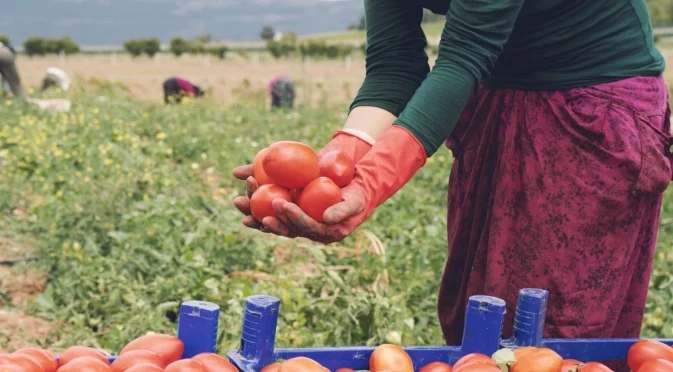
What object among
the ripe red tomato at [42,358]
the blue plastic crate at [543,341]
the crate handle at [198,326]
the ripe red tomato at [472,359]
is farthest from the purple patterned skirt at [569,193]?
the ripe red tomato at [42,358]

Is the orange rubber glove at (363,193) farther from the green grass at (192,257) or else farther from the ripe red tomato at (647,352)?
the green grass at (192,257)

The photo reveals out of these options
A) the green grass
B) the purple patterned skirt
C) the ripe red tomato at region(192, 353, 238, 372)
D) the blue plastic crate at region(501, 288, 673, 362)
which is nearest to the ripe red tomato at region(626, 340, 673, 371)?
the blue plastic crate at region(501, 288, 673, 362)

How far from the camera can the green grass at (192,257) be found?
2.81 m

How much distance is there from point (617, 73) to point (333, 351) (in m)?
0.86

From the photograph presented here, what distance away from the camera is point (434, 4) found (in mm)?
1688

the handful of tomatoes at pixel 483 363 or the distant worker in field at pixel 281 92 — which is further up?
the distant worker in field at pixel 281 92

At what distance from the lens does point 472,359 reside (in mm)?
1433

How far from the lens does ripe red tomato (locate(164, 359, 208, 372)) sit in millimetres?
1311

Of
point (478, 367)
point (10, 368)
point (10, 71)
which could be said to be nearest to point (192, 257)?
point (10, 368)

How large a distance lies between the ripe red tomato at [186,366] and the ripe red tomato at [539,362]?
60 centimetres

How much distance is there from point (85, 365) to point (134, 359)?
93mm

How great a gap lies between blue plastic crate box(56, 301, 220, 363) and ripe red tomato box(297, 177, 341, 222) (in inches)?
10.9

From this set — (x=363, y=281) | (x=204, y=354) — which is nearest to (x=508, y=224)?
(x=204, y=354)

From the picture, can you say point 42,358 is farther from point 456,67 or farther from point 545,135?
point 545,135
